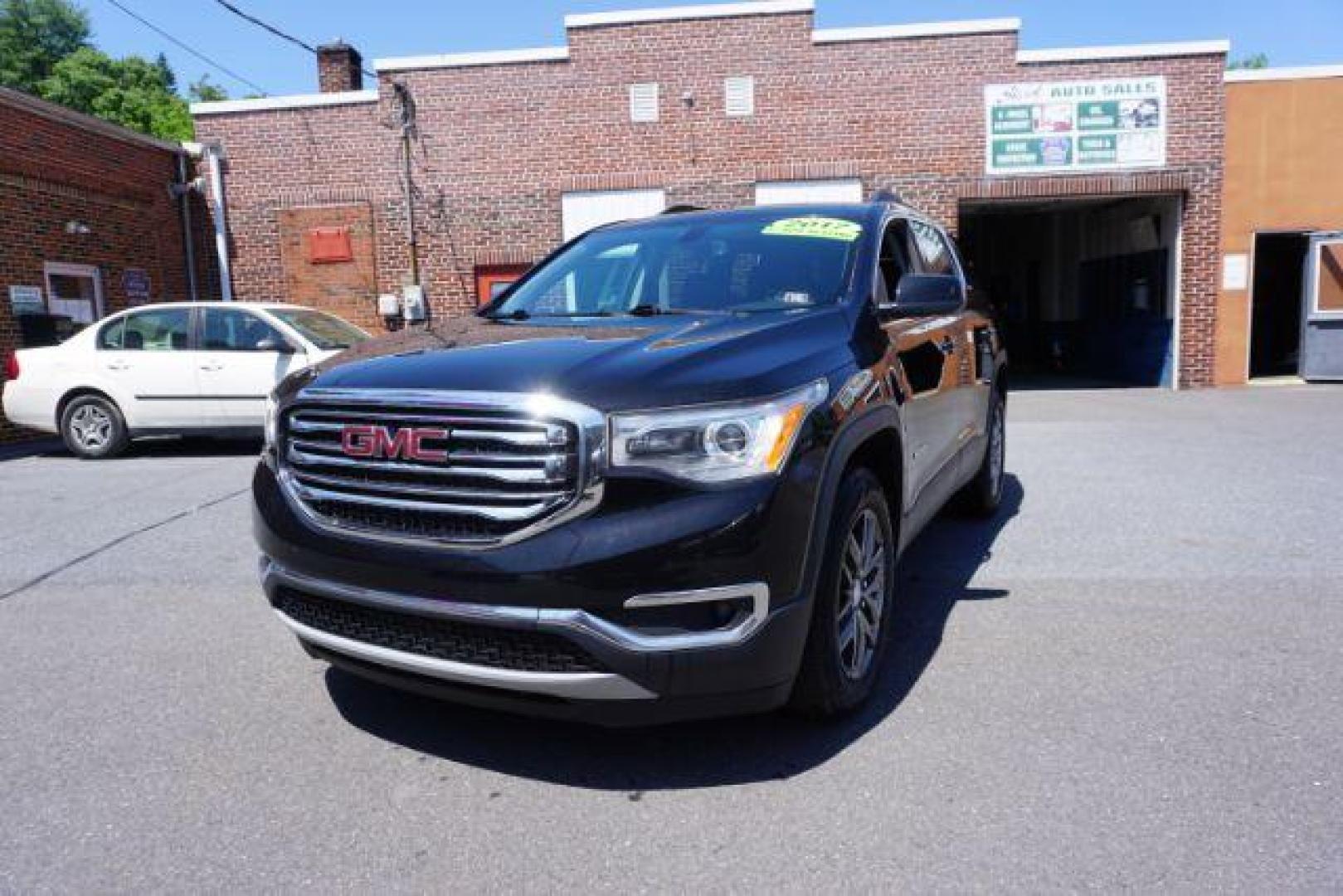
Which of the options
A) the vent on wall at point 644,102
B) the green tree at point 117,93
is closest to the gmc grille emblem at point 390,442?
the vent on wall at point 644,102

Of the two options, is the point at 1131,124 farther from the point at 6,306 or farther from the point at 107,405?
the point at 6,306

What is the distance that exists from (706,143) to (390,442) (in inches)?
487

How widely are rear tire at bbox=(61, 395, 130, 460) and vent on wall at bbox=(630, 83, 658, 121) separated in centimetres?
841

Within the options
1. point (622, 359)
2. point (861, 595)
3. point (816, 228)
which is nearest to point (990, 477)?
point (816, 228)

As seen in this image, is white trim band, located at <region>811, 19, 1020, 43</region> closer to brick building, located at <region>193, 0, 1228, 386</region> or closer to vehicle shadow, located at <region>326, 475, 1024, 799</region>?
brick building, located at <region>193, 0, 1228, 386</region>

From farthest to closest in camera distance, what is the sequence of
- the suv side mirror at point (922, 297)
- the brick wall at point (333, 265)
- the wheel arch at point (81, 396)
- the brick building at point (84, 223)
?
the brick wall at point (333, 265)
the brick building at point (84, 223)
the wheel arch at point (81, 396)
the suv side mirror at point (922, 297)

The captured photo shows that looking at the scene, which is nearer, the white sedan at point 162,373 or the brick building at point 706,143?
the white sedan at point 162,373

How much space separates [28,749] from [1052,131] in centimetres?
1434

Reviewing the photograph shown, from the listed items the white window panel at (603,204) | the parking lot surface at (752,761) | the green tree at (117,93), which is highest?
the green tree at (117,93)

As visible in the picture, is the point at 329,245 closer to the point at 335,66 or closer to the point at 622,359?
the point at 335,66

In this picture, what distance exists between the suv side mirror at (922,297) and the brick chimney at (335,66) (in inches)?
600

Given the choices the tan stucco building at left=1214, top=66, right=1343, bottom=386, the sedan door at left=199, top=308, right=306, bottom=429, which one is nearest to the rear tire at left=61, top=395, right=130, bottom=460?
the sedan door at left=199, top=308, right=306, bottom=429

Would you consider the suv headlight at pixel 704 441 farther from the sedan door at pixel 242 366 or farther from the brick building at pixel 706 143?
the brick building at pixel 706 143

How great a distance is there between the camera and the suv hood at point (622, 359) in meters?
2.41
